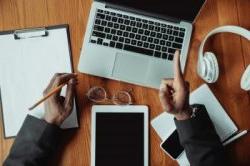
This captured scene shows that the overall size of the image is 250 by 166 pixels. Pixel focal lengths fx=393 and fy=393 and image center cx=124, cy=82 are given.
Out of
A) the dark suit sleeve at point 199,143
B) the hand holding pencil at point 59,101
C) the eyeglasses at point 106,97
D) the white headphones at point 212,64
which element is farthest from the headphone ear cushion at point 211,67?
the hand holding pencil at point 59,101

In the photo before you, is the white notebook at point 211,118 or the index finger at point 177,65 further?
the white notebook at point 211,118

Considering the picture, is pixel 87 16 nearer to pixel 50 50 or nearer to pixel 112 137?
pixel 50 50

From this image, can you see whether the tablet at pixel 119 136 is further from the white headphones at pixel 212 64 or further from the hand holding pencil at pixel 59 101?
the white headphones at pixel 212 64

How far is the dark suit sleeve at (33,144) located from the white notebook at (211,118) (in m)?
0.27

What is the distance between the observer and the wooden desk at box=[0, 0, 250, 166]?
41.0 inches

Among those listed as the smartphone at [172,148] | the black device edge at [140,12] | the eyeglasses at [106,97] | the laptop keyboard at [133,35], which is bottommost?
the smartphone at [172,148]

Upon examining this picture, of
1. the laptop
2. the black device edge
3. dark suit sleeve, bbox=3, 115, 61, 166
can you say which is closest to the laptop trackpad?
the laptop

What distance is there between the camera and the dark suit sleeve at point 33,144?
0.98 meters

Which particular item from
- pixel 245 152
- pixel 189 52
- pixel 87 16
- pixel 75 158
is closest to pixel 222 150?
pixel 245 152

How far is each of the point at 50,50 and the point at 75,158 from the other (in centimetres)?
30

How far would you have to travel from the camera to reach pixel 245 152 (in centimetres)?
105

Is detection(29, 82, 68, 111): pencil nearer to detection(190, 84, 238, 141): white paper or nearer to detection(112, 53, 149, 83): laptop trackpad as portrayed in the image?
detection(112, 53, 149, 83): laptop trackpad

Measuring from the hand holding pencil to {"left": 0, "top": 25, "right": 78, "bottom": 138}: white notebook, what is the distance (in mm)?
34

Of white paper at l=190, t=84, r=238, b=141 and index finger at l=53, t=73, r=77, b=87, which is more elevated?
index finger at l=53, t=73, r=77, b=87
